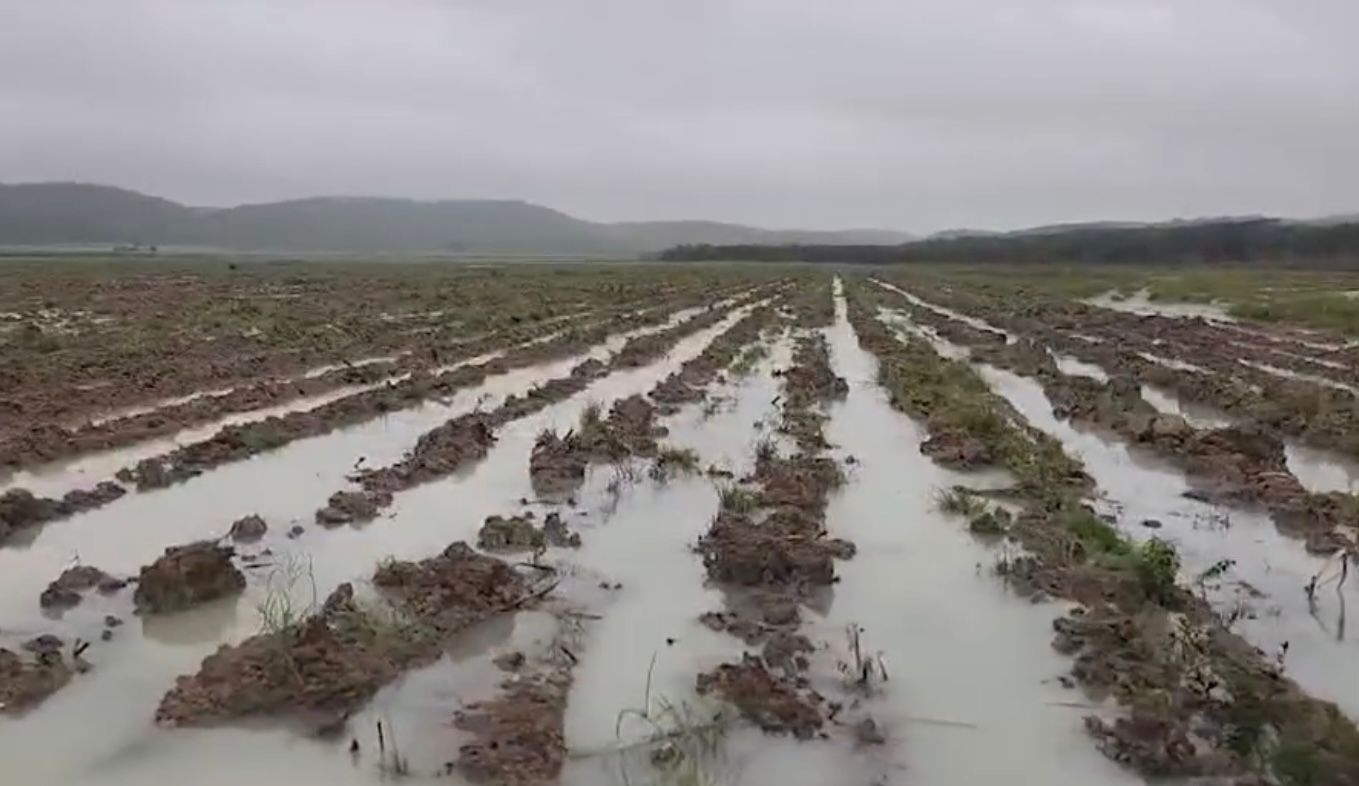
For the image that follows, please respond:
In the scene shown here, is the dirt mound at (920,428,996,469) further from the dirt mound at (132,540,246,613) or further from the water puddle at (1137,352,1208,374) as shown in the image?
the water puddle at (1137,352,1208,374)

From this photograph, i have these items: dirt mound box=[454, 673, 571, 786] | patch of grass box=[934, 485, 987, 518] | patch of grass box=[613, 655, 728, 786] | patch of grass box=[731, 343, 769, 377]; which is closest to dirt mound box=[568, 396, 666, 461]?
patch of grass box=[934, 485, 987, 518]

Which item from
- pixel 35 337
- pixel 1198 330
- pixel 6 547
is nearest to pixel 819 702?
pixel 6 547

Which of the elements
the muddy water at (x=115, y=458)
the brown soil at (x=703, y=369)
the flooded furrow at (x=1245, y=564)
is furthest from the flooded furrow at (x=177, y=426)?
the flooded furrow at (x=1245, y=564)

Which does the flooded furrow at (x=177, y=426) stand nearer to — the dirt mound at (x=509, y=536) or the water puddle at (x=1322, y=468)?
the dirt mound at (x=509, y=536)

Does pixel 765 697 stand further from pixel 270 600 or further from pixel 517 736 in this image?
pixel 270 600

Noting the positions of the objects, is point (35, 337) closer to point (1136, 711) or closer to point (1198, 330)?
point (1136, 711)

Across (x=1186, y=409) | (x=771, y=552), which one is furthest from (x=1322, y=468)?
(x=771, y=552)

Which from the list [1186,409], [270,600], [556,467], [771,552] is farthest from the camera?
[1186,409]
